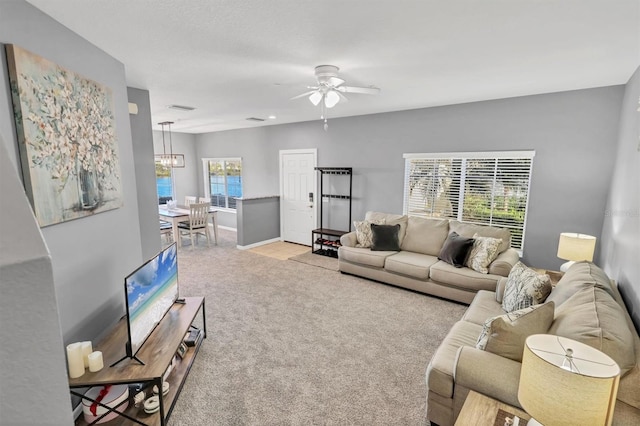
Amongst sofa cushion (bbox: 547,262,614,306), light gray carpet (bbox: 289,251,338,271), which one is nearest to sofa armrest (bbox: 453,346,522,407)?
sofa cushion (bbox: 547,262,614,306)

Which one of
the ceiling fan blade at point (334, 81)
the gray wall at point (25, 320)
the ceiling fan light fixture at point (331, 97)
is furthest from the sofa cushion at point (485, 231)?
the gray wall at point (25, 320)

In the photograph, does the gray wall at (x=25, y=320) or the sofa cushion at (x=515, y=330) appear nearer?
the gray wall at (x=25, y=320)

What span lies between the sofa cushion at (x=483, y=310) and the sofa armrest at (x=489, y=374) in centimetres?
81

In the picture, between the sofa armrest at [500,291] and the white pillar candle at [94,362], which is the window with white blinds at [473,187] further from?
the white pillar candle at [94,362]

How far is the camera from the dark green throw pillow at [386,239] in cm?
447

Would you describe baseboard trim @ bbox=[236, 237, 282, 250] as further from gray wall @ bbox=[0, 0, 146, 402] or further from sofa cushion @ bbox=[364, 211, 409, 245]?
gray wall @ bbox=[0, 0, 146, 402]

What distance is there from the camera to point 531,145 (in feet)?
12.7

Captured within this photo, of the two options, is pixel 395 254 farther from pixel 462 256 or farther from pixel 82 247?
pixel 82 247

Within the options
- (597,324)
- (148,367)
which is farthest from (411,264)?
(148,367)

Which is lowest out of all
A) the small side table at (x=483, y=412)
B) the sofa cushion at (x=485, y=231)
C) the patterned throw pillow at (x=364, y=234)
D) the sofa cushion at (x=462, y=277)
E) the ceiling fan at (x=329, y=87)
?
the sofa cushion at (x=462, y=277)

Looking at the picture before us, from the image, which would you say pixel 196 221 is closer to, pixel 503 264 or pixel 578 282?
pixel 503 264

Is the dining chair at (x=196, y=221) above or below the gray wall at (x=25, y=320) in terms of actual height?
below

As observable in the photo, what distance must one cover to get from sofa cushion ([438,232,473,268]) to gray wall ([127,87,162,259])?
3.81 m

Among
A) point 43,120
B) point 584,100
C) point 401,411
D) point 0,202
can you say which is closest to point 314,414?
point 401,411
